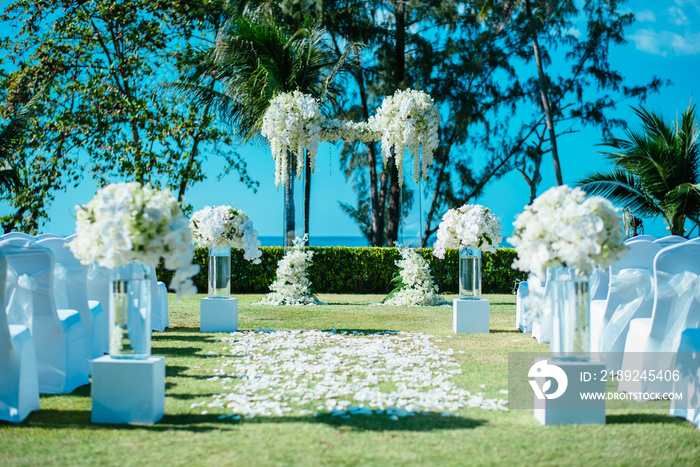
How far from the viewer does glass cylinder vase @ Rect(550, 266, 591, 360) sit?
3290 millimetres

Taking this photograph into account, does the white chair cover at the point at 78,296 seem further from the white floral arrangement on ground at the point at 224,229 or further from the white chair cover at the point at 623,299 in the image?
the white chair cover at the point at 623,299

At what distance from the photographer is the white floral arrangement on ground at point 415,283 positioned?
9828 millimetres

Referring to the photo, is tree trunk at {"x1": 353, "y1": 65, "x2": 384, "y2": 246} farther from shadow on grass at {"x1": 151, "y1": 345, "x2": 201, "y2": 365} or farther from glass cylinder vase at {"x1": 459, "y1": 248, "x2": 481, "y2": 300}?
shadow on grass at {"x1": 151, "y1": 345, "x2": 201, "y2": 365}

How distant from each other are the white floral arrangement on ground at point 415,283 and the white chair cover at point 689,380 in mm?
6329

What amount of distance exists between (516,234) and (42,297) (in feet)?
10.3

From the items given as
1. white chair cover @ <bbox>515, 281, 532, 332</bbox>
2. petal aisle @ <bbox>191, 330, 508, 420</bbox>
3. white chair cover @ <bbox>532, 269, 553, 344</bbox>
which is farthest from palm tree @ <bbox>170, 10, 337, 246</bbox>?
white chair cover @ <bbox>532, 269, 553, 344</bbox>

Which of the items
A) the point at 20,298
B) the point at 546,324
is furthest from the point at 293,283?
the point at 20,298

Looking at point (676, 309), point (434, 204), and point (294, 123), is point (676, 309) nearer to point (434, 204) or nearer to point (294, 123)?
point (294, 123)

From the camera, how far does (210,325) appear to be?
271 inches

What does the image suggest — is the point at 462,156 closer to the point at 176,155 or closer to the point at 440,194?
the point at 440,194

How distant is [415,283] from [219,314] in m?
4.14

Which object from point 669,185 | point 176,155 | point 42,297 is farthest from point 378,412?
point 176,155

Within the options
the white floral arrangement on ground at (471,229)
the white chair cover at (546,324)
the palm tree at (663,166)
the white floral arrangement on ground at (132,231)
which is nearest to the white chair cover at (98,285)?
the white floral arrangement on ground at (132,231)

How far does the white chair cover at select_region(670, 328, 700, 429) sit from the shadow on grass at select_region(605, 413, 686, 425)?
0.21ft
